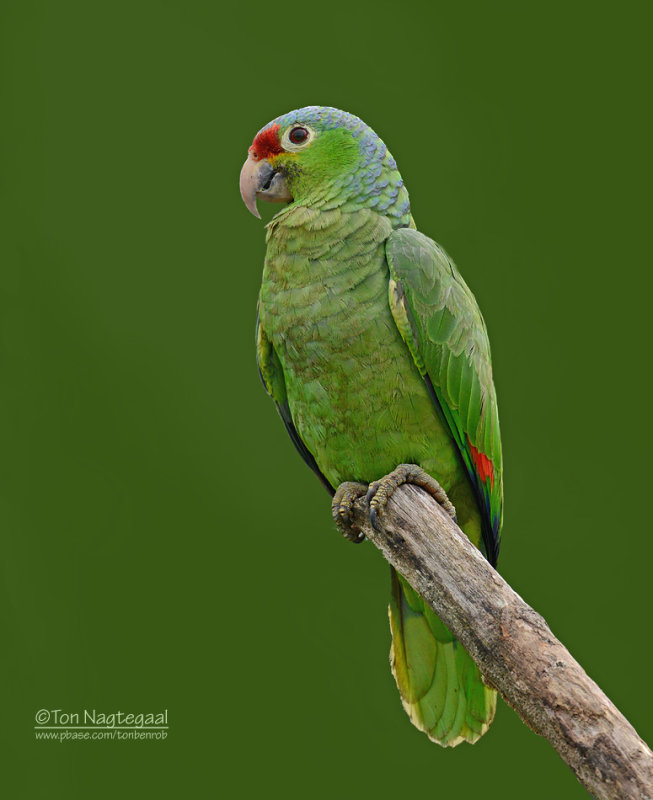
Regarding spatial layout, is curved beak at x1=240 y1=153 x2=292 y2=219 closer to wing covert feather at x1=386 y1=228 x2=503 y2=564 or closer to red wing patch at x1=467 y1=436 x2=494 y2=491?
wing covert feather at x1=386 y1=228 x2=503 y2=564

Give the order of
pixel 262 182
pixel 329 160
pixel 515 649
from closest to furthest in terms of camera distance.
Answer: pixel 515 649, pixel 329 160, pixel 262 182

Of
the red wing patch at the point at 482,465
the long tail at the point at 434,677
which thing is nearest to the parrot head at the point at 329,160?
the red wing patch at the point at 482,465

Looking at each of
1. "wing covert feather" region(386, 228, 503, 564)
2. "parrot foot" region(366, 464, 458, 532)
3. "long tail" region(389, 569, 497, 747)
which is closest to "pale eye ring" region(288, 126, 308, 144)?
"wing covert feather" region(386, 228, 503, 564)

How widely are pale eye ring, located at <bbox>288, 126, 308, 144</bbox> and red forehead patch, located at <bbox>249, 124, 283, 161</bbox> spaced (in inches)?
1.9

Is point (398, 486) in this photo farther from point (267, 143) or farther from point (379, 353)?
point (267, 143)

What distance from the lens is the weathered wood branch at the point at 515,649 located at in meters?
1.96

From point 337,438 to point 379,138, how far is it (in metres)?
1.08

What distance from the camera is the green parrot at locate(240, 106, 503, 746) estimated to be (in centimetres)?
259

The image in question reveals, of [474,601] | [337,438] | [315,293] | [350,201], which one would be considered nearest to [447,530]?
[474,601]

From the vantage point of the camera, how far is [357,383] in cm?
260

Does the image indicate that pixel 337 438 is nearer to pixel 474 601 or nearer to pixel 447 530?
pixel 447 530

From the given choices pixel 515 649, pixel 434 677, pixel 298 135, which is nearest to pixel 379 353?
pixel 298 135

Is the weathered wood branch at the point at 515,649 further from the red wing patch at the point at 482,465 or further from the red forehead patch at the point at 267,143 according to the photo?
the red forehead patch at the point at 267,143

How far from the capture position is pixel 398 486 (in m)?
2.60
